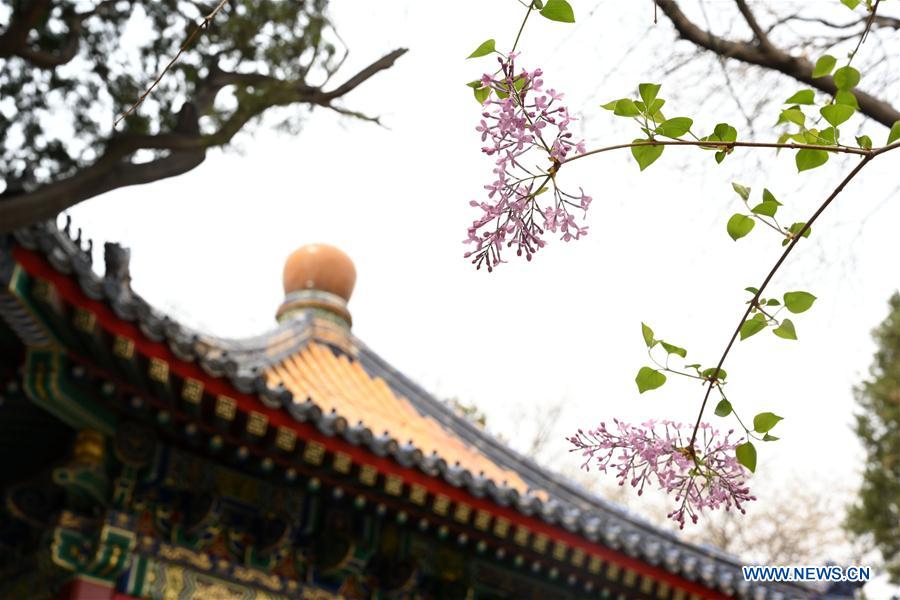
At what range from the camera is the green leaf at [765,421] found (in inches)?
52.7

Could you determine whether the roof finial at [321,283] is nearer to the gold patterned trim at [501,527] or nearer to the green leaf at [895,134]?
the gold patterned trim at [501,527]

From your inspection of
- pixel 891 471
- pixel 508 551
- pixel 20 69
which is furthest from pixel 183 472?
pixel 891 471

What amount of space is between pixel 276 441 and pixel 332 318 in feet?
11.4

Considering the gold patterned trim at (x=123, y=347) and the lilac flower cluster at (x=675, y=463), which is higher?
the gold patterned trim at (x=123, y=347)

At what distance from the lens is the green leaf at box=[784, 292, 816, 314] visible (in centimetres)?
133

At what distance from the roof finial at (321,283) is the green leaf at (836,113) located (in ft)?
21.5

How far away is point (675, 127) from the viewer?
1.29 m

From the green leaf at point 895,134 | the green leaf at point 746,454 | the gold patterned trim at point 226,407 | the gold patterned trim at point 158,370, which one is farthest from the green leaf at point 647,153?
the gold patterned trim at point 226,407

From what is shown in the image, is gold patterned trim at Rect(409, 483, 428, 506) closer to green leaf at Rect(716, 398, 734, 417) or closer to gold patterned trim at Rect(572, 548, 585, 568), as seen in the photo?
gold patterned trim at Rect(572, 548, 585, 568)

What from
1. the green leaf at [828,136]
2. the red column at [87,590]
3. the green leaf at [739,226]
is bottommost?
the red column at [87,590]

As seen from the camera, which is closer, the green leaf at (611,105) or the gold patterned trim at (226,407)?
the green leaf at (611,105)

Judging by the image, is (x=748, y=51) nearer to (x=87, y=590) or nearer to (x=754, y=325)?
(x=754, y=325)

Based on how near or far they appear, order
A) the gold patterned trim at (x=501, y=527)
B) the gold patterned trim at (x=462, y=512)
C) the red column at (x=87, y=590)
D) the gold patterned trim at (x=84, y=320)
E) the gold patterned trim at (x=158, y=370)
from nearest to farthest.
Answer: the gold patterned trim at (x=84, y=320)
the gold patterned trim at (x=158, y=370)
the red column at (x=87, y=590)
the gold patterned trim at (x=462, y=512)
the gold patterned trim at (x=501, y=527)

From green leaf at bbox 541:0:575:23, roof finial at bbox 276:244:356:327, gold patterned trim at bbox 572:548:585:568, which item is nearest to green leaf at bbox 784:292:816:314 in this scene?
green leaf at bbox 541:0:575:23
